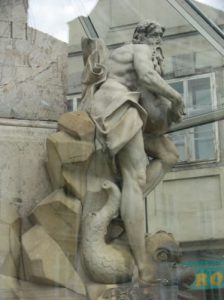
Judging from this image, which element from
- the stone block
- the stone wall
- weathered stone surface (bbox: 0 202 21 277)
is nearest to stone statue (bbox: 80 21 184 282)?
the stone wall

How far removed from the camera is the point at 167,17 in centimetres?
949

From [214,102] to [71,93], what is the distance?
2.79 m

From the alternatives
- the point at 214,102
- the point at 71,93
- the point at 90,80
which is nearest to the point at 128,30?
the point at 214,102

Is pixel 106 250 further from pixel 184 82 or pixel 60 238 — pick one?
pixel 184 82

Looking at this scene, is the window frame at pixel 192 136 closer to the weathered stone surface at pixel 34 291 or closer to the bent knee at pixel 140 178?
the bent knee at pixel 140 178

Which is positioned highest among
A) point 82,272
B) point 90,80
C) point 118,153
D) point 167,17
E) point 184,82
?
point 167,17

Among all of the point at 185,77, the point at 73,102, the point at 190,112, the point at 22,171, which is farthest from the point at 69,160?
the point at 185,77

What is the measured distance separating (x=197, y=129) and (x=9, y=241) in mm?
4249

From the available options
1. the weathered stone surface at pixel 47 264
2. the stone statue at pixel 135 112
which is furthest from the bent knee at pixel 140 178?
the weathered stone surface at pixel 47 264

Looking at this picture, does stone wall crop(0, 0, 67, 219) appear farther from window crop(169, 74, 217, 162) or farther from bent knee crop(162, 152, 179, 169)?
window crop(169, 74, 217, 162)

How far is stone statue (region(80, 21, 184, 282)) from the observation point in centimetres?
569

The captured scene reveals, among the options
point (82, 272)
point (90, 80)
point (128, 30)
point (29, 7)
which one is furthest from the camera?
point (128, 30)

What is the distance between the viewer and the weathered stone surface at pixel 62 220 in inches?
222

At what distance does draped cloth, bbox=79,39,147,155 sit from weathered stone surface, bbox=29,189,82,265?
527mm
